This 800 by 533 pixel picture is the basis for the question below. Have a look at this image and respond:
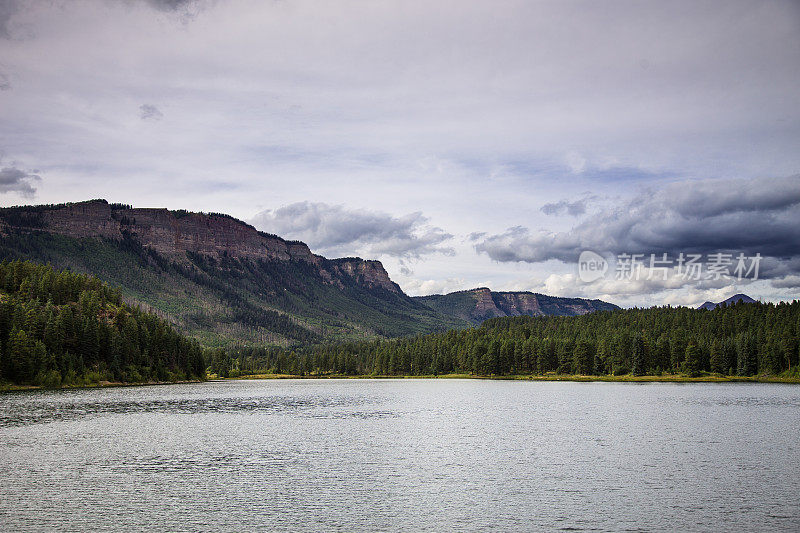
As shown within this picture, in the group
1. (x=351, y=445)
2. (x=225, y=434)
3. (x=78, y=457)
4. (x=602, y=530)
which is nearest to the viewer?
(x=602, y=530)

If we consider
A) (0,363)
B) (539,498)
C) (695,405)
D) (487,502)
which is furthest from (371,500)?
(0,363)

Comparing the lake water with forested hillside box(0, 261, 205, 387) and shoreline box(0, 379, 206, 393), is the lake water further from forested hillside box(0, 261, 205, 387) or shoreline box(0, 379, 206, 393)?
forested hillside box(0, 261, 205, 387)

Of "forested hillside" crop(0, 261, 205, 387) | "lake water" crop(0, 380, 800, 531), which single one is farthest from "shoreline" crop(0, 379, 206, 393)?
"lake water" crop(0, 380, 800, 531)

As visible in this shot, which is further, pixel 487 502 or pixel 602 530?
pixel 487 502

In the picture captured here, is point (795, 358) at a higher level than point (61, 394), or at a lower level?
A: higher

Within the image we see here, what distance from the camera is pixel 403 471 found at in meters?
49.1

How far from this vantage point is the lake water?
114 ft

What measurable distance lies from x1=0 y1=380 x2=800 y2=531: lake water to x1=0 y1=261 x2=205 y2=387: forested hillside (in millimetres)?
55490

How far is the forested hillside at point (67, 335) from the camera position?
13912cm

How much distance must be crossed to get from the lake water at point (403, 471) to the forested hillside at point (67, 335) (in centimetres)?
5549

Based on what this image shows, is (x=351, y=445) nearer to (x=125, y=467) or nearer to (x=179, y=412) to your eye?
(x=125, y=467)

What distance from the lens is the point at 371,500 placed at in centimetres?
3944

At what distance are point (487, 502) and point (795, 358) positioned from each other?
18974 cm

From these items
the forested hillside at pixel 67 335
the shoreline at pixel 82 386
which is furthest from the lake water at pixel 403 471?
the forested hillside at pixel 67 335
